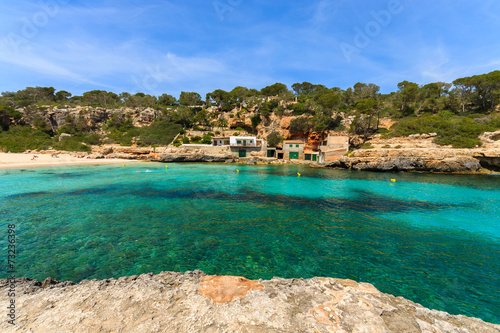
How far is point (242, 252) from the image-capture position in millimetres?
6996

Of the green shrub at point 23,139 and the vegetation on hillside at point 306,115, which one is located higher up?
the vegetation on hillside at point 306,115

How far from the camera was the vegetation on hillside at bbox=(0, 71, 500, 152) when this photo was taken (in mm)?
39781

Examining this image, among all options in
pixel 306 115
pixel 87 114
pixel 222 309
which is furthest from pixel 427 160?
pixel 87 114

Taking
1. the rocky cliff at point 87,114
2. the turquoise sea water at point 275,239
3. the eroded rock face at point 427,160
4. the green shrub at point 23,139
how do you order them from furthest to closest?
Answer: the rocky cliff at point 87,114 < the green shrub at point 23,139 < the eroded rock face at point 427,160 < the turquoise sea water at point 275,239

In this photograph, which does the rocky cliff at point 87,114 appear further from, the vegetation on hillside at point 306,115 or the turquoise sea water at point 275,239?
the turquoise sea water at point 275,239

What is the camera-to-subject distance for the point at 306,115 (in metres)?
54.5

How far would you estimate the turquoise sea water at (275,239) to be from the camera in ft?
18.5

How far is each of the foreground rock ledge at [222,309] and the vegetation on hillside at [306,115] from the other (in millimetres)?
42657

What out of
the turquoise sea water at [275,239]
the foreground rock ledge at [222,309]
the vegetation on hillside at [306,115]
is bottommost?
the turquoise sea water at [275,239]

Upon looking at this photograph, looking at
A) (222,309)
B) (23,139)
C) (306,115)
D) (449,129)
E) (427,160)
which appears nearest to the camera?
(222,309)

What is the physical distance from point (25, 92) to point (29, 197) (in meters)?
100

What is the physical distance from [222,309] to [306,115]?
2216 inches

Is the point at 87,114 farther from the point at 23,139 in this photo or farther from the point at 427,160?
the point at 427,160

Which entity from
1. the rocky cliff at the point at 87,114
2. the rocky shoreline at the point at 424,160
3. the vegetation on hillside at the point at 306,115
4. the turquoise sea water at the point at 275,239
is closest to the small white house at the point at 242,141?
the vegetation on hillside at the point at 306,115
